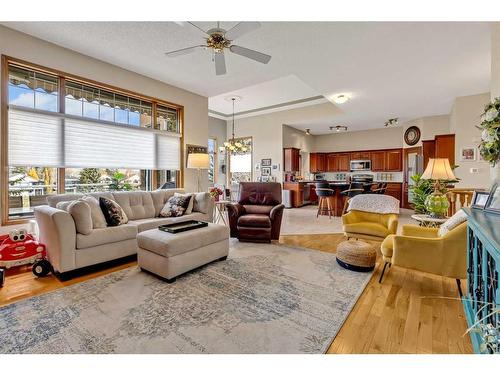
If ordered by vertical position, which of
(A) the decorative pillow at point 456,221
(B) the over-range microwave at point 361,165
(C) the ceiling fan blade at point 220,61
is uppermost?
(C) the ceiling fan blade at point 220,61

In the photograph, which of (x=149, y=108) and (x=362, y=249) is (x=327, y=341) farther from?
(x=149, y=108)

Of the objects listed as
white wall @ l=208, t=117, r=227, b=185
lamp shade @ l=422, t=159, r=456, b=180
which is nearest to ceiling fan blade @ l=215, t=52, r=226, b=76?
lamp shade @ l=422, t=159, r=456, b=180

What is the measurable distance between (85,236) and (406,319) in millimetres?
3227

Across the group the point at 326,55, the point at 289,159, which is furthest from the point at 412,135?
the point at 326,55

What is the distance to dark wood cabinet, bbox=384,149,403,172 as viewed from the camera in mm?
8375

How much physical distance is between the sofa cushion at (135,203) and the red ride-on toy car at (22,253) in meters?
1.05

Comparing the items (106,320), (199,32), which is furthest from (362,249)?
(199,32)

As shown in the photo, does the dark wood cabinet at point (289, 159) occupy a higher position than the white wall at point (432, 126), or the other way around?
the white wall at point (432, 126)

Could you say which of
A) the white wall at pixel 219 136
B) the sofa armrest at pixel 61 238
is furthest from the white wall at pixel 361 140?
the sofa armrest at pixel 61 238

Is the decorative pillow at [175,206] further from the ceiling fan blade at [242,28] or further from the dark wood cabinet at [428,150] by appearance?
the dark wood cabinet at [428,150]

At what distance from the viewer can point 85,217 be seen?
274 centimetres

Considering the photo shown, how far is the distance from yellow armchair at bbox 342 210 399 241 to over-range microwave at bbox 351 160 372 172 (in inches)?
239

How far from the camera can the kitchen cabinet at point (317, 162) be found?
32.1ft
